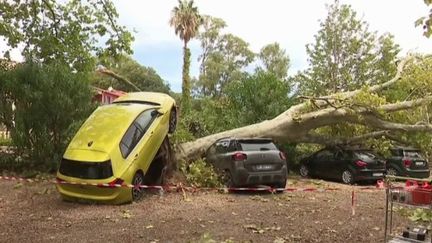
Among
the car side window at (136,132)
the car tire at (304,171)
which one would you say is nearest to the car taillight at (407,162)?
the car tire at (304,171)

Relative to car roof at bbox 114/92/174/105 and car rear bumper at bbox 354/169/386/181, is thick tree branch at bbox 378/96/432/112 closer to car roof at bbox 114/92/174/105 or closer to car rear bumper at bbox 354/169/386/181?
car rear bumper at bbox 354/169/386/181

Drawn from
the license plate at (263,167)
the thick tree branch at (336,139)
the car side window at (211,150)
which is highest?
the thick tree branch at (336,139)

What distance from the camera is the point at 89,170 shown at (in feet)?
36.8

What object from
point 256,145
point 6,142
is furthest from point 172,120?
point 6,142

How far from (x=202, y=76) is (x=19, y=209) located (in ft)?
161

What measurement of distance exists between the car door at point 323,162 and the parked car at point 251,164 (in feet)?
19.6

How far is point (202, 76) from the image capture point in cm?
5919

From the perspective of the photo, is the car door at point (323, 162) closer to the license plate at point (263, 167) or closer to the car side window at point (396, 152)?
the car side window at point (396, 152)

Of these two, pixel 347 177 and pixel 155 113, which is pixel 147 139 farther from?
pixel 347 177

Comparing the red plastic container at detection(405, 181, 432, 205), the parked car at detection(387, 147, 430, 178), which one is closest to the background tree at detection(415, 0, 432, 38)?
the red plastic container at detection(405, 181, 432, 205)

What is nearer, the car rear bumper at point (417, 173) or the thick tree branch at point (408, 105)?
the thick tree branch at point (408, 105)

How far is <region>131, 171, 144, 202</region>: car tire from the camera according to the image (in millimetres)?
11773

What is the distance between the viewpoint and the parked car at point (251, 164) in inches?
528

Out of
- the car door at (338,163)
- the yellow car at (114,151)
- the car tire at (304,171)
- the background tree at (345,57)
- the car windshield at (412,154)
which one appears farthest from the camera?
the background tree at (345,57)
